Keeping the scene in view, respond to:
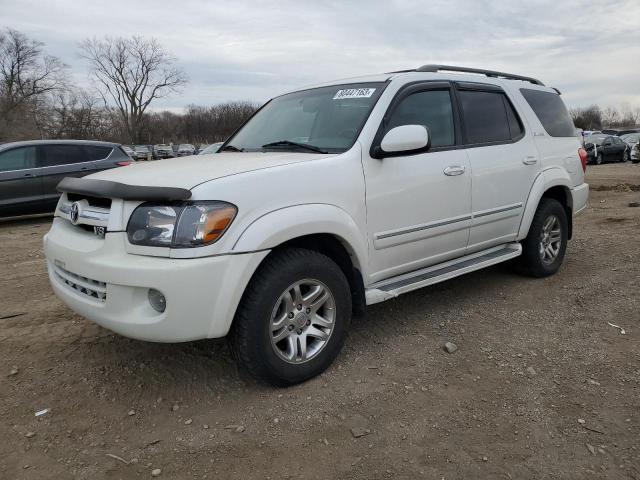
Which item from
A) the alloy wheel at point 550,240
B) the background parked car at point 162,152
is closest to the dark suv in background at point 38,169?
the alloy wheel at point 550,240

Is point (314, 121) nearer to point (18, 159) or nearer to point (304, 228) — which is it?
point (304, 228)

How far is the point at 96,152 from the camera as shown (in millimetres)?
9836

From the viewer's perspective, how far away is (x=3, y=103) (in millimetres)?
49875

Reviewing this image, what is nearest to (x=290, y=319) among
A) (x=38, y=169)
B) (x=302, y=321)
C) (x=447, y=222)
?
(x=302, y=321)

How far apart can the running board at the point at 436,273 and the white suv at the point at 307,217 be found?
0.01m

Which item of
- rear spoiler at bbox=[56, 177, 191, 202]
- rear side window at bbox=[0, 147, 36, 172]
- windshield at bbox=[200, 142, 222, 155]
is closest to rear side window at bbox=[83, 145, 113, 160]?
rear side window at bbox=[0, 147, 36, 172]

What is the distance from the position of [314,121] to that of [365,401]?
1949mm

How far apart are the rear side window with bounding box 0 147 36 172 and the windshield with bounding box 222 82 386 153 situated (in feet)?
21.8

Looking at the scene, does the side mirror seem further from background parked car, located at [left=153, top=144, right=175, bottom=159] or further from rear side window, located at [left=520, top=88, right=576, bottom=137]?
background parked car, located at [left=153, top=144, right=175, bottom=159]

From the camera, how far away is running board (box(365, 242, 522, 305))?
3.31 meters

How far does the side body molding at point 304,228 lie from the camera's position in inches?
104

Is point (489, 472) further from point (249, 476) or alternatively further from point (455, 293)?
point (455, 293)

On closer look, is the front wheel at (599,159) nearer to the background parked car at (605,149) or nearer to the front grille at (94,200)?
the background parked car at (605,149)

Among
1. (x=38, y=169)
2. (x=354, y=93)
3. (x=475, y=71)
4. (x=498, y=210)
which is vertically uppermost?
(x=475, y=71)
